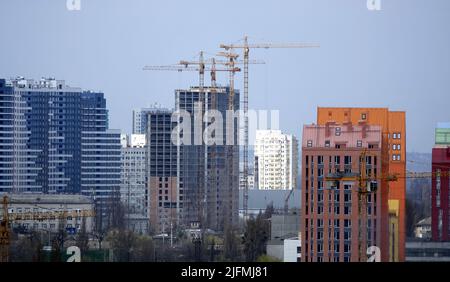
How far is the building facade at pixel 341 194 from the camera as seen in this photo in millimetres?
3846

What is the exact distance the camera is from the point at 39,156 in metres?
4.78

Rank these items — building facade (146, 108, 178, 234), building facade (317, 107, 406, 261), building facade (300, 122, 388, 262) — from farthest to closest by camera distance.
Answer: building facade (146, 108, 178, 234)
building facade (300, 122, 388, 262)
building facade (317, 107, 406, 261)

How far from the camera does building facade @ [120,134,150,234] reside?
510 cm

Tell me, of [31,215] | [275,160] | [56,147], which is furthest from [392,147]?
[56,147]

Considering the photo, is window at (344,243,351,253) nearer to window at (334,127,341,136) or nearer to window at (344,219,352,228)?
window at (344,219,352,228)

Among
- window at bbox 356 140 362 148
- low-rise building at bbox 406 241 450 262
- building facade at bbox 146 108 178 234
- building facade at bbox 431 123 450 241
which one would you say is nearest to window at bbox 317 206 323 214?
window at bbox 356 140 362 148

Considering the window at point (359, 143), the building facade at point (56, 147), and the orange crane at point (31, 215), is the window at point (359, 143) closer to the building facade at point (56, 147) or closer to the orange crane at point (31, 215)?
the building facade at point (56, 147)

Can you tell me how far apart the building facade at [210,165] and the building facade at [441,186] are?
1.54 meters

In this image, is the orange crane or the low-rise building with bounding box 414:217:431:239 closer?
the orange crane

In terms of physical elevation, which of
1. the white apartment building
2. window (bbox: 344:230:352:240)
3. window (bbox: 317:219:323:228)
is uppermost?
the white apartment building

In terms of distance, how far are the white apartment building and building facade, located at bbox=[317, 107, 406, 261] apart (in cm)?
25

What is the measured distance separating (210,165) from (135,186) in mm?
1855

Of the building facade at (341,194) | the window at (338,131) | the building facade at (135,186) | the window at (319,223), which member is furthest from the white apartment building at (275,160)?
the building facade at (135,186)
